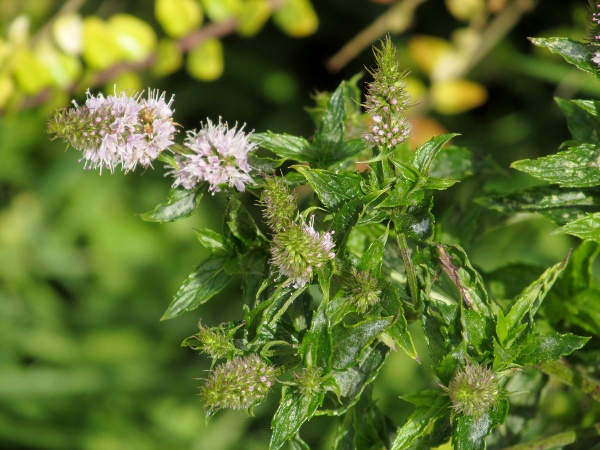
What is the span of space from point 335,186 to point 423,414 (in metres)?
0.36

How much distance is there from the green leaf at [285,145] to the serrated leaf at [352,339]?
30cm

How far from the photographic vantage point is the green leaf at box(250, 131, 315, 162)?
113 centimetres

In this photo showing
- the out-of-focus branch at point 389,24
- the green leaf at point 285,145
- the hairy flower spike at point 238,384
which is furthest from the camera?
the out-of-focus branch at point 389,24

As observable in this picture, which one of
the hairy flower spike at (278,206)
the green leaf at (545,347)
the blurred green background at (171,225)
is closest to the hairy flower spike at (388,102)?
the hairy flower spike at (278,206)

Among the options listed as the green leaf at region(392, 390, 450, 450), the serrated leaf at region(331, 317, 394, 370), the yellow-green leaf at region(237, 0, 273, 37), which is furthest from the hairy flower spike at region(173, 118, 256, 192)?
the yellow-green leaf at region(237, 0, 273, 37)

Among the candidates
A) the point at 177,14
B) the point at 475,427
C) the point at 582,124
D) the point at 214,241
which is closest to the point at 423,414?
the point at 475,427

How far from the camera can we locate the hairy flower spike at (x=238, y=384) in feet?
3.03

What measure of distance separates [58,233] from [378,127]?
6.58 feet

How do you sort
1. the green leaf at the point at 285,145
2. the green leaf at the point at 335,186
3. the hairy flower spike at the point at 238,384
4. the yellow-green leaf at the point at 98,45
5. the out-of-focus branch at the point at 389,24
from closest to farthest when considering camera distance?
1. the hairy flower spike at the point at 238,384
2. the green leaf at the point at 335,186
3. the green leaf at the point at 285,145
4. the yellow-green leaf at the point at 98,45
5. the out-of-focus branch at the point at 389,24

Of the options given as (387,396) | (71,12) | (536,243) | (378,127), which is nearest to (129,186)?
(71,12)

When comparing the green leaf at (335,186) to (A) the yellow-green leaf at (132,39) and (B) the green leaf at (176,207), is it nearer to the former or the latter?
(B) the green leaf at (176,207)

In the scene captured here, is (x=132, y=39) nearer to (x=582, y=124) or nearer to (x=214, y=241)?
(x=214, y=241)

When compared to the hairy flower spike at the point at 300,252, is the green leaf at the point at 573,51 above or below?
below

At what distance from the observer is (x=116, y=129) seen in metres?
1.04
